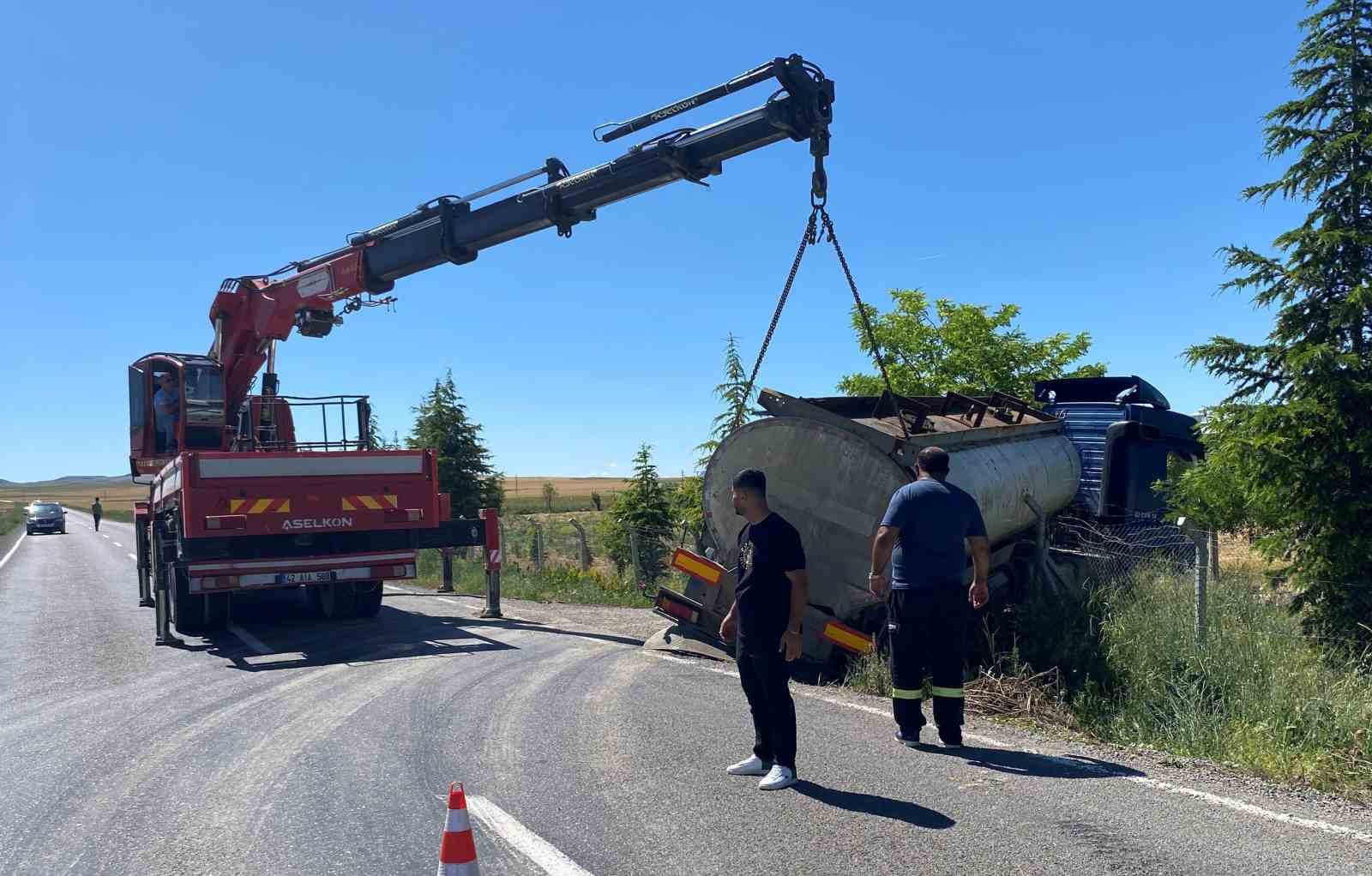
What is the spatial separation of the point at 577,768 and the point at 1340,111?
7.75 meters

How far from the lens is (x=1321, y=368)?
306 inches

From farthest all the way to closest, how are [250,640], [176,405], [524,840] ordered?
[176,405] < [250,640] < [524,840]

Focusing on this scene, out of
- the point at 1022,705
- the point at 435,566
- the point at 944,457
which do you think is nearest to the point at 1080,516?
the point at 1022,705

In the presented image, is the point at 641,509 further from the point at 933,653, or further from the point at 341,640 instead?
the point at 933,653

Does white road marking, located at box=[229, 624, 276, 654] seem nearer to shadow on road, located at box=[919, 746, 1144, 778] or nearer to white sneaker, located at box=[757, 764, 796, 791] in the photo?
white sneaker, located at box=[757, 764, 796, 791]

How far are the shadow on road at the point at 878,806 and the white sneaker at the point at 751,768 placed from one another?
9.7 inches

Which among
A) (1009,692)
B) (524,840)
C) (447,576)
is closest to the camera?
(524,840)

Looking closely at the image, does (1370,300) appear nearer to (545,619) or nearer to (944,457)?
(944,457)

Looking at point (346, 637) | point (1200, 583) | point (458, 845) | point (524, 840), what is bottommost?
point (346, 637)

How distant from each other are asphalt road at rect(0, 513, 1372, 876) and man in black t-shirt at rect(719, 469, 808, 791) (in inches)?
11.5

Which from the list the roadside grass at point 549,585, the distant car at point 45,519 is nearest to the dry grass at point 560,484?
the distant car at point 45,519

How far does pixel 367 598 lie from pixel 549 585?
4671 millimetres

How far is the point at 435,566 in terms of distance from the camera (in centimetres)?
2231

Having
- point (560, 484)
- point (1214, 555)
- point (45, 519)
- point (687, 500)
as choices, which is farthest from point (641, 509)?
point (560, 484)
